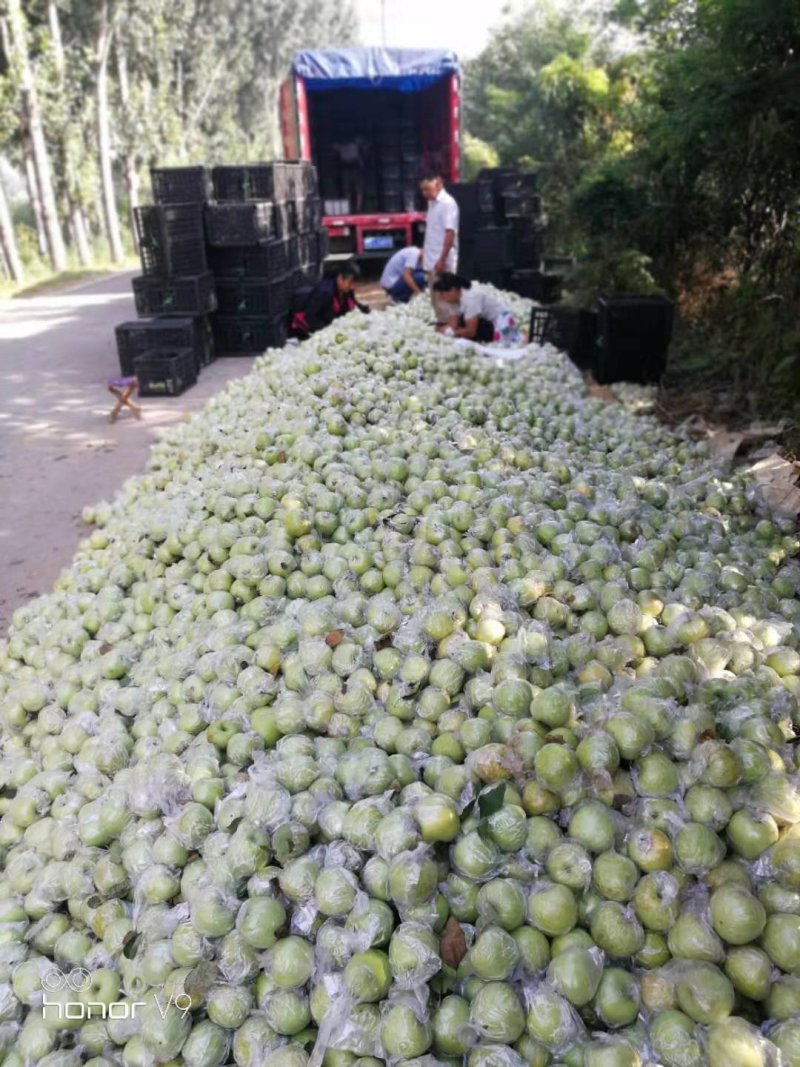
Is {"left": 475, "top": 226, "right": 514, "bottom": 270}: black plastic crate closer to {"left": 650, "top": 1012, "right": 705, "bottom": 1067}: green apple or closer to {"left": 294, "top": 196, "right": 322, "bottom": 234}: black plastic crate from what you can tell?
{"left": 294, "top": 196, "right": 322, "bottom": 234}: black plastic crate

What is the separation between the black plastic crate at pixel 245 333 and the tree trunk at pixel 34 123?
46.0 feet

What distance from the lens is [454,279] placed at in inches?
303

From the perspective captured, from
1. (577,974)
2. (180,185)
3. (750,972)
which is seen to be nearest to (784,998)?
(750,972)

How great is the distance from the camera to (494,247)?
1164 cm

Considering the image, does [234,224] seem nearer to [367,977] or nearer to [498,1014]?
[367,977]

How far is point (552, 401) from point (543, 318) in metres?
3.80

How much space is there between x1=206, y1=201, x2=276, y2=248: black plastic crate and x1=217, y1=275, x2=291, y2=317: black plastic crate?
0.53m

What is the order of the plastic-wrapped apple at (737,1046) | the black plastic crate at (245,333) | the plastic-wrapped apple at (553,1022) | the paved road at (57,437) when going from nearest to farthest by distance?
the plastic-wrapped apple at (737,1046) < the plastic-wrapped apple at (553,1022) < the paved road at (57,437) < the black plastic crate at (245,333)

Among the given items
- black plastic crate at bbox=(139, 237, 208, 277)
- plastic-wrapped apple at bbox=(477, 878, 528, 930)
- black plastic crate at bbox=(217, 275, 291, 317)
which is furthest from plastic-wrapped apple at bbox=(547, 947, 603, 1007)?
black plastic crate at bbox=(217, 275, 291, 317)

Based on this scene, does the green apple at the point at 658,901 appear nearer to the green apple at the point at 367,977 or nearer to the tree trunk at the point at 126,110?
the green apple at the point at 367,977

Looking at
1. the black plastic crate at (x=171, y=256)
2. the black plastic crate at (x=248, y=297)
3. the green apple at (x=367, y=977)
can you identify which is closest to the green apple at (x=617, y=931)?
the green apple at (x=367, y=977)

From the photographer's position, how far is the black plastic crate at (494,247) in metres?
11.6

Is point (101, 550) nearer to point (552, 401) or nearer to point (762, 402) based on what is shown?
point (552, 401)
